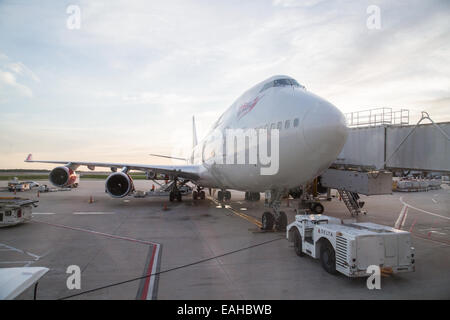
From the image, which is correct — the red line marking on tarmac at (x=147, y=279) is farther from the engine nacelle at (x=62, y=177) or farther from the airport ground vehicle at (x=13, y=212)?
the engine nacelle at (x=62, y=177)

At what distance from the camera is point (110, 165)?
2219 centimetres

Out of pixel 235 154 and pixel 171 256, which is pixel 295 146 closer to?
pixel 235 154

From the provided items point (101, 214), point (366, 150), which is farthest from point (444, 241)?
point (101, 214)

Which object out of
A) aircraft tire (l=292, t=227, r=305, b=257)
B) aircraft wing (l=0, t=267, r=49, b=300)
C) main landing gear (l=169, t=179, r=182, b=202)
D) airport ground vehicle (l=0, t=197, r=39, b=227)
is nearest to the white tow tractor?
aircraft tire (l=292, t=227, r=305, b=257)

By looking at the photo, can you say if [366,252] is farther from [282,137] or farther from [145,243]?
[145,243]

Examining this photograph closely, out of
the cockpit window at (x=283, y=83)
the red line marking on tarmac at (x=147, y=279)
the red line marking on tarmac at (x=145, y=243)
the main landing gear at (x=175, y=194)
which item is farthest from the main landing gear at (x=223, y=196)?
the red line marking on tarmac at (x=147, y=279)

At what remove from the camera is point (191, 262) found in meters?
8.13

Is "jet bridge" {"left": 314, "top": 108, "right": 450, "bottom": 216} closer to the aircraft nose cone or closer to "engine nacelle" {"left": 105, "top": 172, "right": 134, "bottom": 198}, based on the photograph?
the aircraft nose cone

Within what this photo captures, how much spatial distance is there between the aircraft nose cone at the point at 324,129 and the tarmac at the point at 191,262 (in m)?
3.34

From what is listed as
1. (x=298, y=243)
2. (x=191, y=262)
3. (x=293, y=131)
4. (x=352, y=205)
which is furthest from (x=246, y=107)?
(x=352, y=205)

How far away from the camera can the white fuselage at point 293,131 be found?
8469 millimetres

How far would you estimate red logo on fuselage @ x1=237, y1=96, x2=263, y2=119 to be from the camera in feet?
38.9

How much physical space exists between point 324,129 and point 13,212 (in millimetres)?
13563

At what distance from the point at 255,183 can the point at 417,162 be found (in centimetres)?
592
